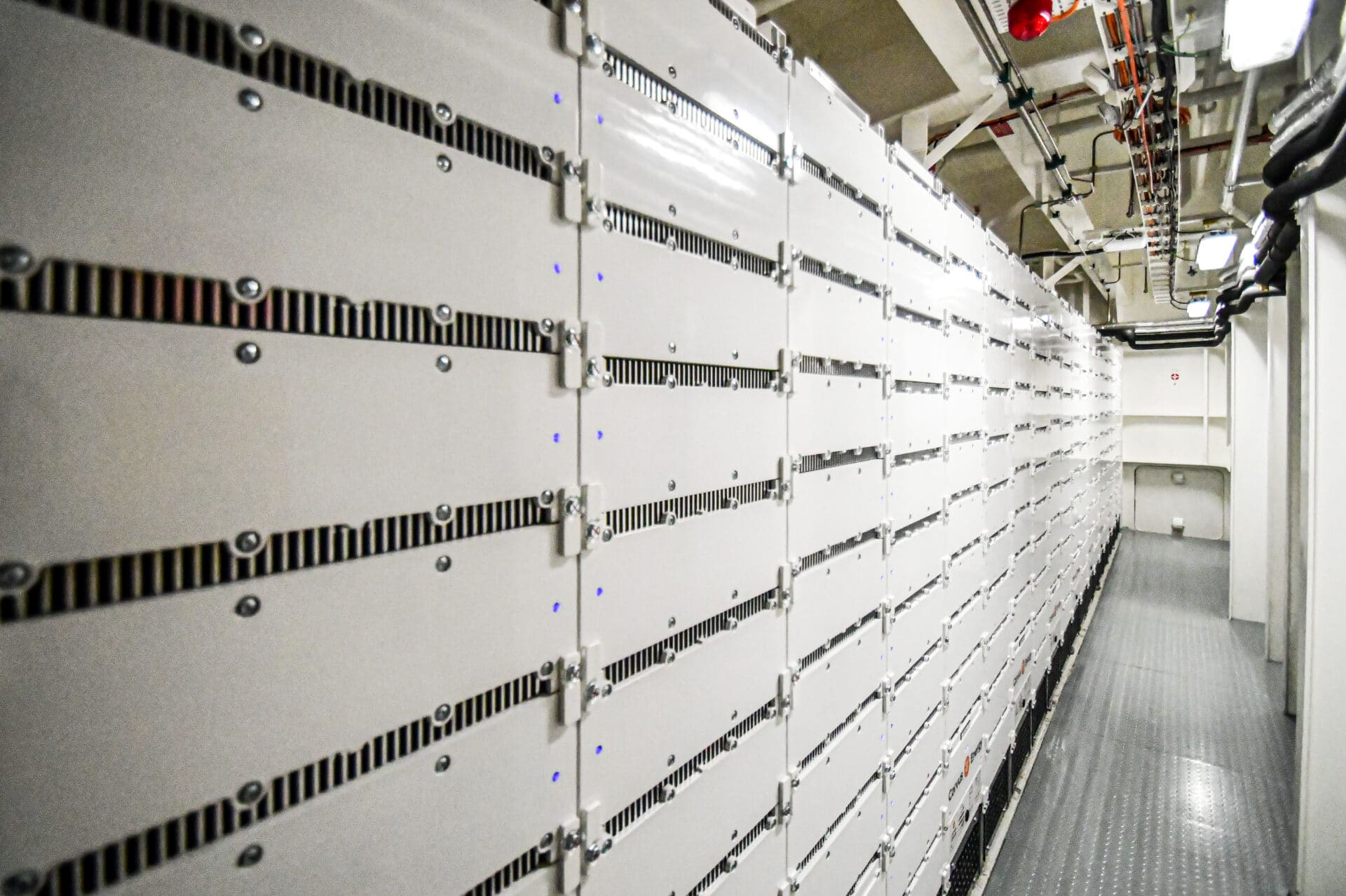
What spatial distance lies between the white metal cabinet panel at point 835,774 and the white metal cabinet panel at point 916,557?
49 cm

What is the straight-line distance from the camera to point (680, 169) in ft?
4.72

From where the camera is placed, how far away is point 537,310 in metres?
1.14

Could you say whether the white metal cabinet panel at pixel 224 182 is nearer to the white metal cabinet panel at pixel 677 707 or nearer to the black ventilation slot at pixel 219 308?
the black ventilation slot at pixel 219 308

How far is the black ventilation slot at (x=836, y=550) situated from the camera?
6.57 ft

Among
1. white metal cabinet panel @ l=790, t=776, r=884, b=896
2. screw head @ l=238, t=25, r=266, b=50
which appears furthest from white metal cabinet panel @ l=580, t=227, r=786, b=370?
white metal cabinet panel @ l=790, t=776, r=884, b=896

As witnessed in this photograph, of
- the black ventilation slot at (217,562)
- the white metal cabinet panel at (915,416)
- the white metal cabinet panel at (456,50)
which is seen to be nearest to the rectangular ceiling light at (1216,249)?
the white metal cabinet panel at (915,416)

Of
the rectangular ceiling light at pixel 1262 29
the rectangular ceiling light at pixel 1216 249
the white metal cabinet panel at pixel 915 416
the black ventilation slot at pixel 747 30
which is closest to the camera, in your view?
the black ventilation slot at pixel 747 30

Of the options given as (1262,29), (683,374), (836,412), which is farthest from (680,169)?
(1262,29)

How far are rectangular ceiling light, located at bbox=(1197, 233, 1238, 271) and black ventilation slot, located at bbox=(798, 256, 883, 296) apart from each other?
455 centimetres

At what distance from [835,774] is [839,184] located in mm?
1991

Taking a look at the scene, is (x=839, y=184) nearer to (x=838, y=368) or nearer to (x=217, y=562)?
(x=838, y=368)

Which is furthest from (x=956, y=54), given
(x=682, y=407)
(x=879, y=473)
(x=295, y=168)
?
(x=295, y=168)

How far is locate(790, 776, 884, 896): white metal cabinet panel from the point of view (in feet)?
6.60

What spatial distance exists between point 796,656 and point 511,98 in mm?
1638
